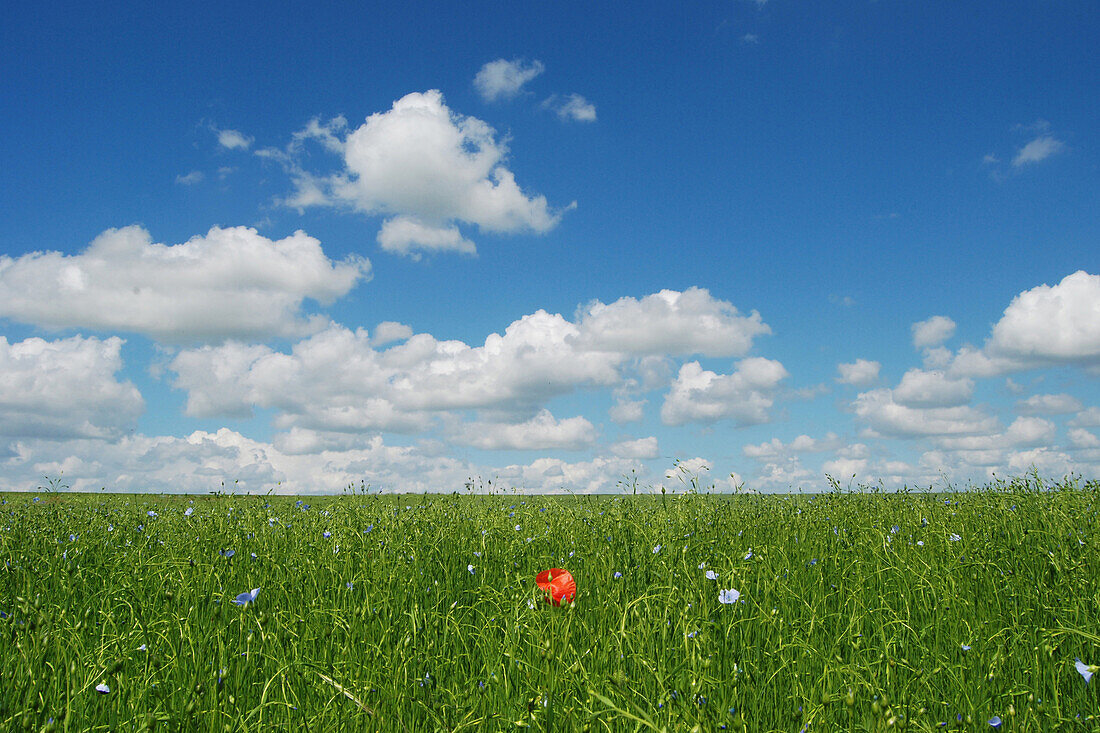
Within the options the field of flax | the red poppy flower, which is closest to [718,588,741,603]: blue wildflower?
the field of flax

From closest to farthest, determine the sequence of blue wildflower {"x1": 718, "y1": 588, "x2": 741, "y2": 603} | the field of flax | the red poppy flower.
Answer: the field of flax < blue wildflower {"x1": 718, "y1": 588, "x2": 741, "y2": 603} < the red poppy flower

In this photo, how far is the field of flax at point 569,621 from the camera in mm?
2855

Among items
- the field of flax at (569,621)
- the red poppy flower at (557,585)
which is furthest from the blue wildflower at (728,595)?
the red poppy flower at (557,585)

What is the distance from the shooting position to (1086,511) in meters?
6.77

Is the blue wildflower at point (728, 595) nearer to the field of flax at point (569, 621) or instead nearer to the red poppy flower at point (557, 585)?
the field of flax at point (569, 621)

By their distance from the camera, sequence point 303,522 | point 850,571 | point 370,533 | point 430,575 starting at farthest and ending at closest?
point 303,522, point 370,533, point 850,571, point 430,575

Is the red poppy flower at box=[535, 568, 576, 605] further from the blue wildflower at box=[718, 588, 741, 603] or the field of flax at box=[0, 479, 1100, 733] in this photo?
the blue wildflower at box=[718, 588, 741, 603]

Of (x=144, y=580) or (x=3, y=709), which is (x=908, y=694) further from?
(x=144, y=580)

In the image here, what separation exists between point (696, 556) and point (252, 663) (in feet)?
11.4

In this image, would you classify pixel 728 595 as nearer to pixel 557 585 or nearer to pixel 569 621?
pixel 569 621

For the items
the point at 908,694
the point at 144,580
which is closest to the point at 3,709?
the point at 144,580

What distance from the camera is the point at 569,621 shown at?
9.66 feet

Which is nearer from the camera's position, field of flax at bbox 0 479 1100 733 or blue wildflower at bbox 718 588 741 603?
field of flax at bbox 0 479 1100 733

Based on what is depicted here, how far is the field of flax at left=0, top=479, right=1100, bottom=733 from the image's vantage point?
2.86m
